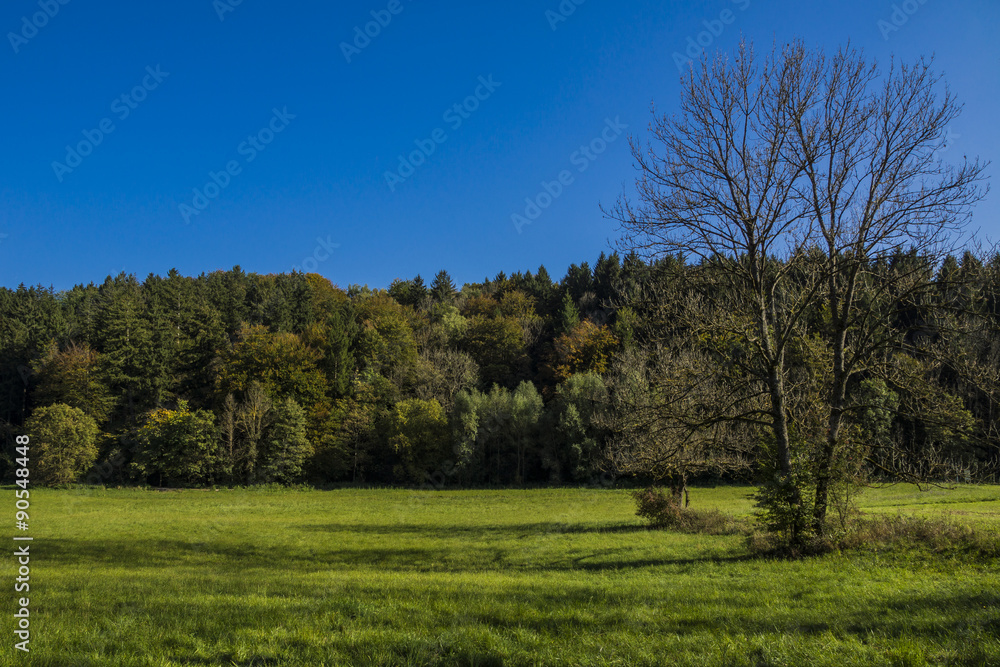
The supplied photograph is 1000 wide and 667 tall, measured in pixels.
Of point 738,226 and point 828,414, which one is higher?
point 738,226

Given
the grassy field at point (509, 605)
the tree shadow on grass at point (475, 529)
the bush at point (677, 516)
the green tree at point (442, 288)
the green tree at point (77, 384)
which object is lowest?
the tree shadow on grass at point (475, 529)

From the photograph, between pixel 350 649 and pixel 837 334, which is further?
pixel 837 334

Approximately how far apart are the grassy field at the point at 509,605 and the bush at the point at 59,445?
126 feet

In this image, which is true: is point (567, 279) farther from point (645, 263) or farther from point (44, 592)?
point (44, 592)

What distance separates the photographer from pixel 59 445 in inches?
1951

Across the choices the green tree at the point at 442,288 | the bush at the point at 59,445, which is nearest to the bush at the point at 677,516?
the bush at the point at 59,445

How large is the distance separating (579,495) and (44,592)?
37.4 m

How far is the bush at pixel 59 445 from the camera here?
4909 cm

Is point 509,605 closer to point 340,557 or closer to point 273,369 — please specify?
point 340,557

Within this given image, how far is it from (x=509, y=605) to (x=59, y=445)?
2365 inches

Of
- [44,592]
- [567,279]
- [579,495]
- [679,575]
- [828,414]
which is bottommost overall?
[579,495]

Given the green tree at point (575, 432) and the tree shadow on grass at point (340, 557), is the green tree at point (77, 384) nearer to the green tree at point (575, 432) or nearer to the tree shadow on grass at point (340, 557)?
the tree shadow on grass at point (340, 557)

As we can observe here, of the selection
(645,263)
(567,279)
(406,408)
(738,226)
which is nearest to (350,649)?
(645,263)

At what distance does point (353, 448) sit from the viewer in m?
58.3
